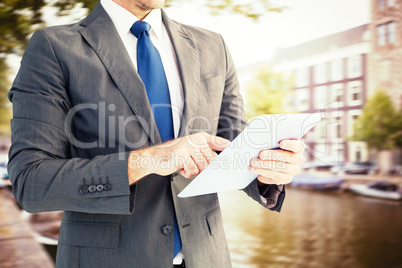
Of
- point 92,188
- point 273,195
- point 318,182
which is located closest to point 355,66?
point 318,182

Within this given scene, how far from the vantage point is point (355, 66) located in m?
4.64

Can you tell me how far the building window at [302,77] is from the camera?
5.16 meters

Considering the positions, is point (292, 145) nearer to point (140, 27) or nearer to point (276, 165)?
point (276, 165)

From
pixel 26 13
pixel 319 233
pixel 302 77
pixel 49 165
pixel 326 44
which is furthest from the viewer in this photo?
pixel 319 233

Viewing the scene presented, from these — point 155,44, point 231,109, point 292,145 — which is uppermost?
point 155,44

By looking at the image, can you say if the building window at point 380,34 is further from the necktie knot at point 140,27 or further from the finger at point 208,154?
the finger at point 208,154

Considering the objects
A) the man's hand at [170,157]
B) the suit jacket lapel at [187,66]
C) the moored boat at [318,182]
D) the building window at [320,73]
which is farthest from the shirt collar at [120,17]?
the moored boat at [318,182]

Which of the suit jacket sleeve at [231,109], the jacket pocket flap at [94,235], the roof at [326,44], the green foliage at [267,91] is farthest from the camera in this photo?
the green foliage at [267,91]

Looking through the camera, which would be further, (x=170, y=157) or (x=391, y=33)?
(x=391, y=33)

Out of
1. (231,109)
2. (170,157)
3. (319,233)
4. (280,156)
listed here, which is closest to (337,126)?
(231,109)

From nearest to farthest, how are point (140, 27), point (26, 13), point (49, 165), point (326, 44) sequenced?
point (49, 165), point (140, 27), point (26, 13), point (326, 44)

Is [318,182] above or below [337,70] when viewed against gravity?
below

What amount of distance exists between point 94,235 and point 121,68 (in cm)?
50

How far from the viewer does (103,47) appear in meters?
0.99
